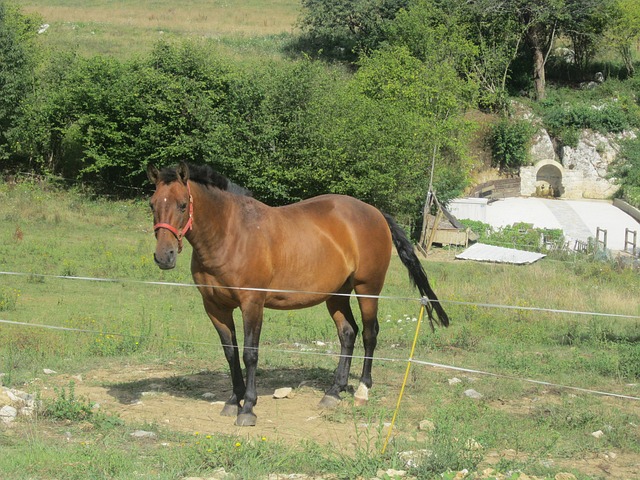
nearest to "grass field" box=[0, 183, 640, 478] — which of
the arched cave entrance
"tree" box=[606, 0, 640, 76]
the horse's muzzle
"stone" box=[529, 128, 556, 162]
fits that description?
the horse's muzzle

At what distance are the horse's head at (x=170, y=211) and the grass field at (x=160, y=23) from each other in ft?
148

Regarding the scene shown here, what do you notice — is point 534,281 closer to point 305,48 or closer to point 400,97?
point 400,97

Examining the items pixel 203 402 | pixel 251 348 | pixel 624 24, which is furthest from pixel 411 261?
pixel 624 24

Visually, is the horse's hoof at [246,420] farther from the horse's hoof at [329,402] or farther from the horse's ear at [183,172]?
the horse's ear at [183,172]

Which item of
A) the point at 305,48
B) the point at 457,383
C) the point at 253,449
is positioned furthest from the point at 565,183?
the point at 253,449

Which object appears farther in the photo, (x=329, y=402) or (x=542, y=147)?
(x=542, y=147)

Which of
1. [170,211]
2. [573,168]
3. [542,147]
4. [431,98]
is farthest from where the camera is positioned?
[542,147]

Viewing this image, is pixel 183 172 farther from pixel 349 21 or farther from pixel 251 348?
pixel 349 21

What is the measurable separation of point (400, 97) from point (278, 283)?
34287 millimetres

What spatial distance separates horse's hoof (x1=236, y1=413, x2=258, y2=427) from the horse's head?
1715mm

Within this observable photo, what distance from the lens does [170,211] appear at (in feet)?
26.4

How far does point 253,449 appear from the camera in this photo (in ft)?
22.7

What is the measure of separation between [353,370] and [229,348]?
262cm

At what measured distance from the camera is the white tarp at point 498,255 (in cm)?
3000
